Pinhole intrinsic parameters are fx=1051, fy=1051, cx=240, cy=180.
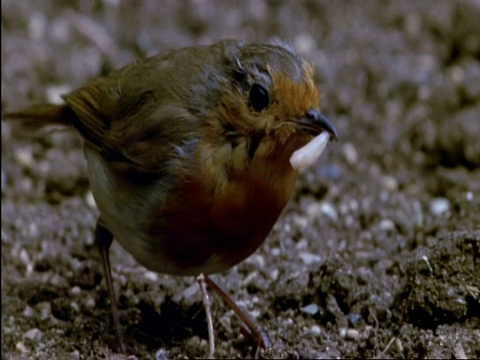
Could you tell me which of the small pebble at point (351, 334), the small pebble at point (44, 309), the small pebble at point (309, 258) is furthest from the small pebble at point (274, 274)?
the small pebble at point (44, 309)

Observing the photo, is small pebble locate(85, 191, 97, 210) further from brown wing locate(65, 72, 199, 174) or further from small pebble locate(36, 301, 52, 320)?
small pebble locate(36, 301, 52, 320)

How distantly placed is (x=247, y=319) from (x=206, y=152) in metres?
0.83

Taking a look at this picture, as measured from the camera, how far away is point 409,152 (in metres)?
6.34

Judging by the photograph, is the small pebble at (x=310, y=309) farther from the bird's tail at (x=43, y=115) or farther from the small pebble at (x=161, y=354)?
the bird's tail at (x=43, y=115)

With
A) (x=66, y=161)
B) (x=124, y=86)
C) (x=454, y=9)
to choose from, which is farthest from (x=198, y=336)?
(x=454, y=9)

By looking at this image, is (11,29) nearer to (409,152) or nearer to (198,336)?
(409,152)

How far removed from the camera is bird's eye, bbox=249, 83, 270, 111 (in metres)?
3.85

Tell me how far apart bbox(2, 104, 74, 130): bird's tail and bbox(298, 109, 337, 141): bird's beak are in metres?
1.50

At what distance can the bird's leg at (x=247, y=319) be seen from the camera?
4.27m

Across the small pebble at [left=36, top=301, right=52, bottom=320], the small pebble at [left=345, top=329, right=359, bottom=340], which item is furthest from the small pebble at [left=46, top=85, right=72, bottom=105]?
the small pebble at [left=345, top=329, right=359, bottom=340]

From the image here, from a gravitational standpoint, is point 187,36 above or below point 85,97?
below

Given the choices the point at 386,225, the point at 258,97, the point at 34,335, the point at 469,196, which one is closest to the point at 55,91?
the point at 386,225

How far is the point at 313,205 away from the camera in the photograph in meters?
5.75

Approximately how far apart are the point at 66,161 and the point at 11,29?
1.48 meters
